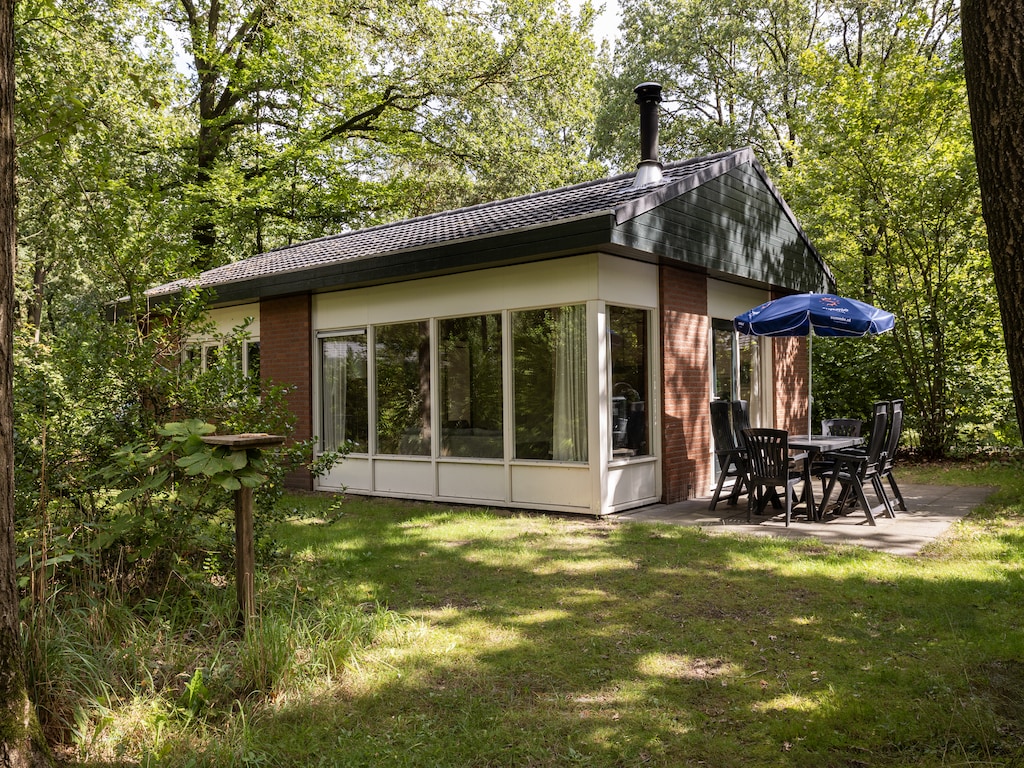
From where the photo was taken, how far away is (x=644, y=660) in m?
3.99

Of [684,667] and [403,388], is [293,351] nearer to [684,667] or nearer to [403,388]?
[403,388]

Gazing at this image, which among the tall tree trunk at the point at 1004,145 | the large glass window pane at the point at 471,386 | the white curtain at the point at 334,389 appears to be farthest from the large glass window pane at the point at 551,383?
the tall tree trunk at the point at 1004,145

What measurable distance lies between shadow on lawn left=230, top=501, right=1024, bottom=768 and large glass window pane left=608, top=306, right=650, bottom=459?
7.32 ft

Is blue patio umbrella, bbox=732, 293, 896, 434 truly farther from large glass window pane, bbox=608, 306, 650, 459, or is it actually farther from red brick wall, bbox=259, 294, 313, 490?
red brick wall, bbox=259, 294, 313, 490

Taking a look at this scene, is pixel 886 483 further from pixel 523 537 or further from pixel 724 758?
pixel 724 758

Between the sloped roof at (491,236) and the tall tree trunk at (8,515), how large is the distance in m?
4.58

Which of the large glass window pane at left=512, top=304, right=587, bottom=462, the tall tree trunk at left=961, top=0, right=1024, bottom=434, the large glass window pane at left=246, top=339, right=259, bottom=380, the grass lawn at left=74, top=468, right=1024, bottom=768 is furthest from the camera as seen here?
the large glass window pane at left=246, top=339, right=259, bottom=380

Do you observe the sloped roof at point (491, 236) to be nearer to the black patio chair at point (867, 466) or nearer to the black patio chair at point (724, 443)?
the black patio chair at point (724, 443)

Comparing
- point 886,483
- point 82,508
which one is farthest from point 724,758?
point 886,483

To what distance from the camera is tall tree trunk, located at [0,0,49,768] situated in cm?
251

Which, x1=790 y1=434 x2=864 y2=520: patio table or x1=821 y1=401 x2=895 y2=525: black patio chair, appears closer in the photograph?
x1=821 y1=401 x2=895 y2=525: black patio chair

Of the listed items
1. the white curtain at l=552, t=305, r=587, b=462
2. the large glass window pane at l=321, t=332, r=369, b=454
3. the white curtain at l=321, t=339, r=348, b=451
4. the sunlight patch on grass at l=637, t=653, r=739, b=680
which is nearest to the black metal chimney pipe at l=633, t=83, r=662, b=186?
the white curtain at l=552, t=305, r=587, b=462

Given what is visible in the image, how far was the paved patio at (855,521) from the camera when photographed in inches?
272

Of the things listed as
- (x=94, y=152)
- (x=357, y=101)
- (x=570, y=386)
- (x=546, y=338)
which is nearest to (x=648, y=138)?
(x=546, y=338)
